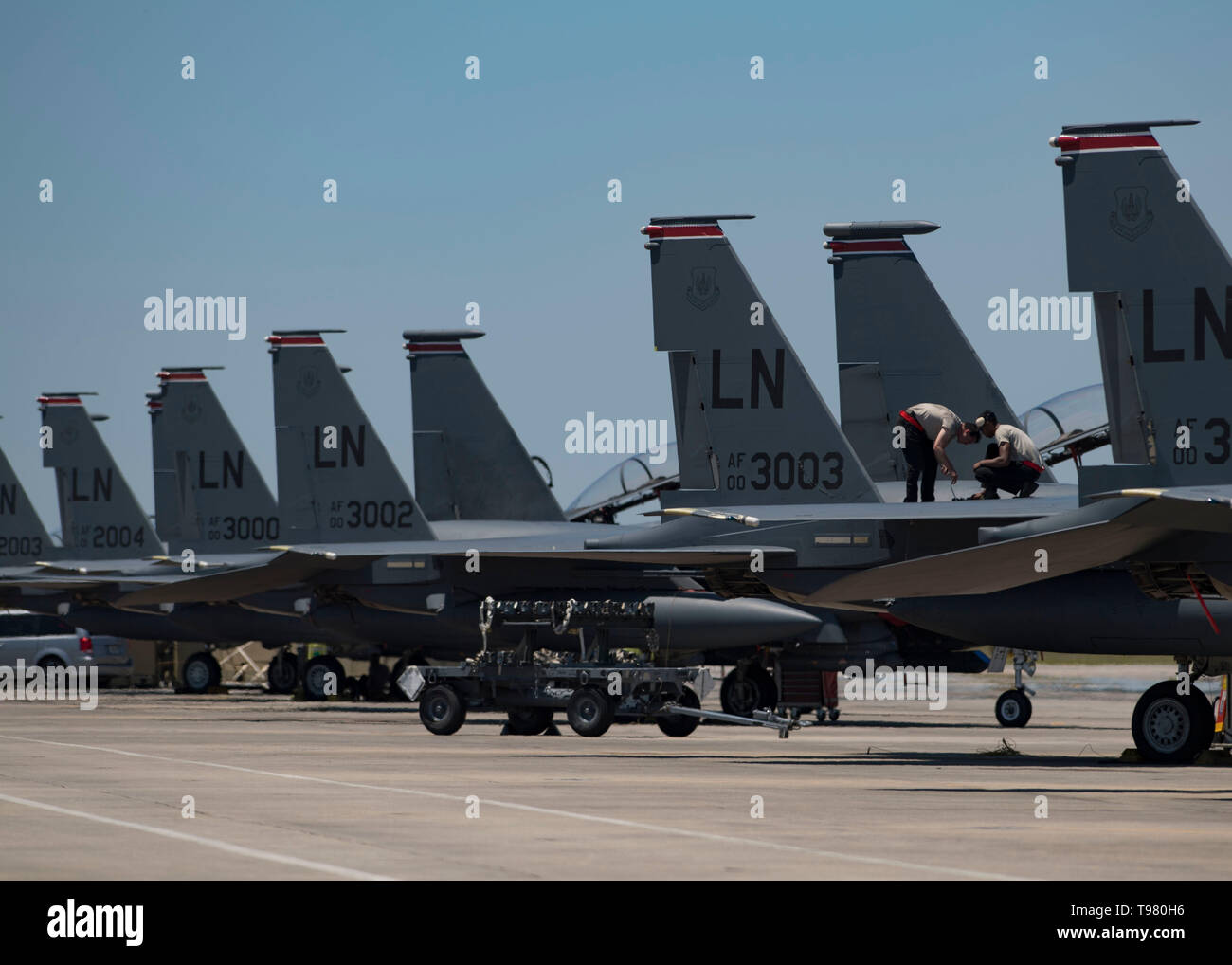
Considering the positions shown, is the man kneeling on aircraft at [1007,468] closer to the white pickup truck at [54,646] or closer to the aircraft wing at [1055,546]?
the aircraft wing at [1055,546]

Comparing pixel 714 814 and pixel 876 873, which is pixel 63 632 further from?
pixel 876 873

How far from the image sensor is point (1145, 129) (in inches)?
644

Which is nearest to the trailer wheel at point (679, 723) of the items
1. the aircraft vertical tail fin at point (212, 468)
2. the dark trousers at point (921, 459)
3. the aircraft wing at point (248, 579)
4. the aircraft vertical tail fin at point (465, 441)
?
the dark trousers at point (921, 459)

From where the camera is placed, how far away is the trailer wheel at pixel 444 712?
23.1m

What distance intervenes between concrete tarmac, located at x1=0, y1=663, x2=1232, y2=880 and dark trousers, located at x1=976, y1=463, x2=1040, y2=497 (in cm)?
323

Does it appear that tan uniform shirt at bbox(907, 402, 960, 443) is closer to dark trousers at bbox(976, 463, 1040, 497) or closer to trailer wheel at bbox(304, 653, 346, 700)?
dark trousers at bbox(976, 463, 1040, 497)

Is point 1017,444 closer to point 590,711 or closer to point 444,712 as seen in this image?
point 590,711

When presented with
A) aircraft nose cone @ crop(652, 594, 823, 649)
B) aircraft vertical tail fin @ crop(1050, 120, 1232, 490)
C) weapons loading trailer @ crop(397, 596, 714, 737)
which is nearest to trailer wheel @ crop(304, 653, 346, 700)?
aircraft nose cone @ crop(652, 594, 823, 649)

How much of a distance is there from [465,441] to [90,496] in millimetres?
17614

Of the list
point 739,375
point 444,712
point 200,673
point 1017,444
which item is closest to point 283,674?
point 200,673

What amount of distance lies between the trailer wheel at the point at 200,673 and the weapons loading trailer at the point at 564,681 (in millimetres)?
Result: 21091

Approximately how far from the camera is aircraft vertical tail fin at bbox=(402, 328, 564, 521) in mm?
33188
